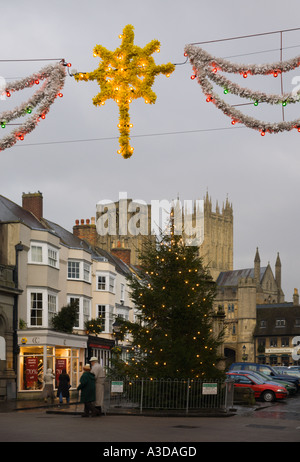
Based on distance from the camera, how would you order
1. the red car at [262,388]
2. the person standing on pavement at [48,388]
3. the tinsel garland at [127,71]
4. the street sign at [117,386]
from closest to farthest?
the tinsel garland at [127,71], the street sign at [117,386], the person standing on pavement at [48,388], the red car at [262,388]

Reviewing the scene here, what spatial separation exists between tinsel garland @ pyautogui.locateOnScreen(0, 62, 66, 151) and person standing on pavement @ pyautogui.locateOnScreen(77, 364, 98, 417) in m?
7.80

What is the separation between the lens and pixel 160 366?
24.4m

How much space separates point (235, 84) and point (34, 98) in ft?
14.0

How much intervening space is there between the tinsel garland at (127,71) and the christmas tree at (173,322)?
11.4 meters

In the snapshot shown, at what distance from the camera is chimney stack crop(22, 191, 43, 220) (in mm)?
45719

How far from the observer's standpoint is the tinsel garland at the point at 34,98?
51.0 feet

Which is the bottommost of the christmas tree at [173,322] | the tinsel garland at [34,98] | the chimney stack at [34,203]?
the christmas tree at [173,322]

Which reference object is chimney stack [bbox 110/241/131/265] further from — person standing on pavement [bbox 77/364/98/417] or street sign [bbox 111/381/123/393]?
person standing on pavement [bbox 77/364/98/417]

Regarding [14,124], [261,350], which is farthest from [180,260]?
[261,350]

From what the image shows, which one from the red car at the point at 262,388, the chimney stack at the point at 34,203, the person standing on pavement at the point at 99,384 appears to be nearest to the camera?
the person standing on pavement at the point at 99,384

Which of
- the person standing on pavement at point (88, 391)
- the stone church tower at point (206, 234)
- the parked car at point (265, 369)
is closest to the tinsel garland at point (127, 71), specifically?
the person standing on pavement at point (88, 391)

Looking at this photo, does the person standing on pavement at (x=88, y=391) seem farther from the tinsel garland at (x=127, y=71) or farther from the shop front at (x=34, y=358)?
the shop front at (x=34, y=358)

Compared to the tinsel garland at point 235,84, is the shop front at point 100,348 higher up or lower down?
lower down
